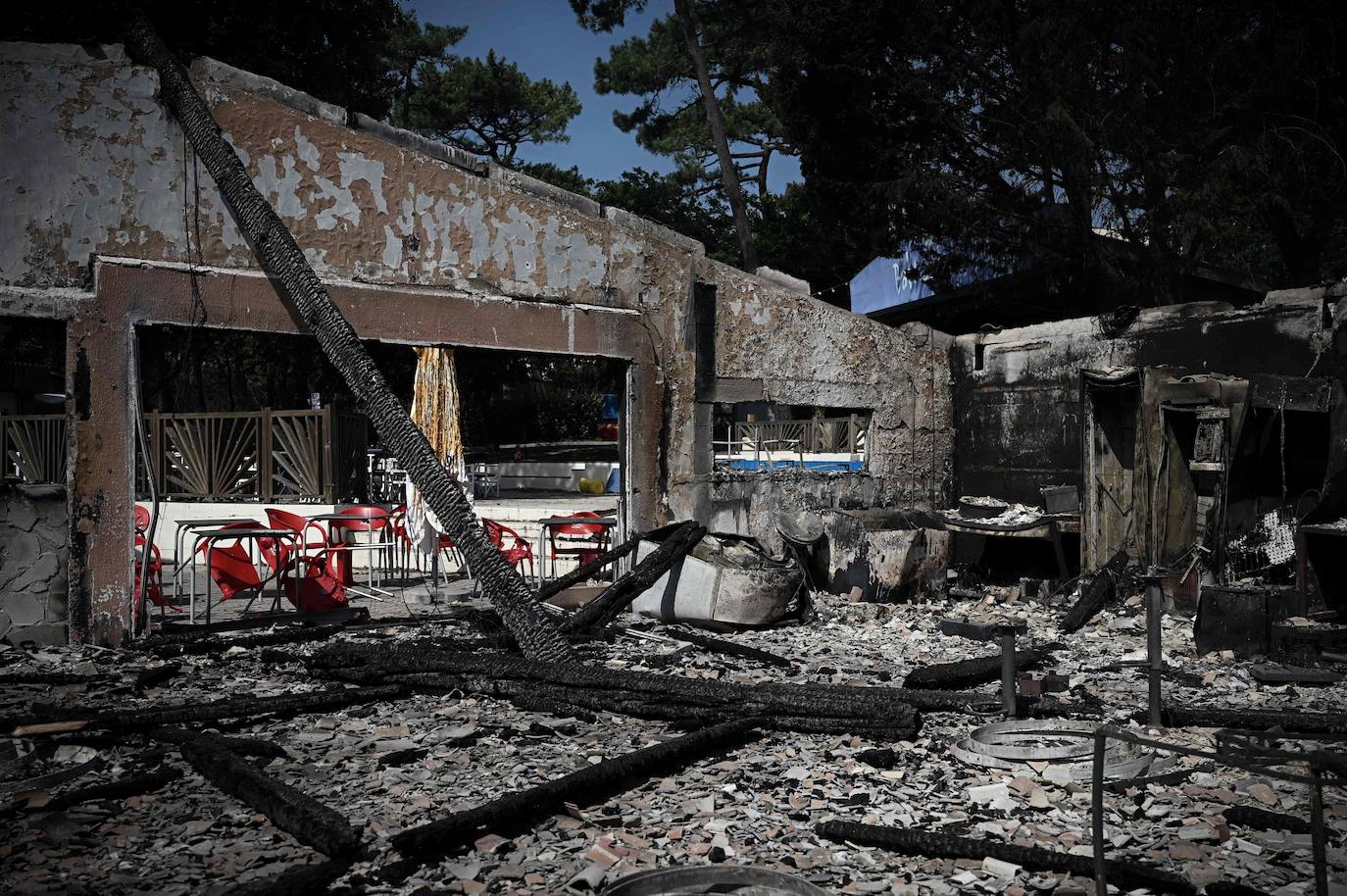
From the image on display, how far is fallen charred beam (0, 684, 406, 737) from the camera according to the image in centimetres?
503

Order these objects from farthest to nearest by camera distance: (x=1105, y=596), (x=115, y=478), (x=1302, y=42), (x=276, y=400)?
(x=276, y=400), (x=1302, y=42), (x=1105, y=596), (x=115, y=478)

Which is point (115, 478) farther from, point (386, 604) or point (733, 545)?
point (733, 545)

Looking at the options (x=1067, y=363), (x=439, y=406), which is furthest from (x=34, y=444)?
(x=1067, y=363)

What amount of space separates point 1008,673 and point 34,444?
16551 mm

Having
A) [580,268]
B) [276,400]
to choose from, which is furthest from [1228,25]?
[276,400]

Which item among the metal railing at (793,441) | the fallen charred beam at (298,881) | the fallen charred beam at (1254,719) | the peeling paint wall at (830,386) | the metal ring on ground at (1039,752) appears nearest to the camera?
the fallen charred beam at (298,881)

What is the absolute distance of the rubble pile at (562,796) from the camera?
358 cm

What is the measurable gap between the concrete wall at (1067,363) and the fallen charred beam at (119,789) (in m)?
9.12

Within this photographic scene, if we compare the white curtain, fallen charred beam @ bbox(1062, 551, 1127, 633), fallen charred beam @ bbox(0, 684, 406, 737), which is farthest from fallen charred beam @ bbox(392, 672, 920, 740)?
the white curtain

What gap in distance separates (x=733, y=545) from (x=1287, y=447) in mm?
5342

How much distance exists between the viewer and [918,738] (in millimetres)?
5285

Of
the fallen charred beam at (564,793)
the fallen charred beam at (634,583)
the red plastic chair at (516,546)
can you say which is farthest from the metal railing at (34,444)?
the fallen charred beam at (564,793)

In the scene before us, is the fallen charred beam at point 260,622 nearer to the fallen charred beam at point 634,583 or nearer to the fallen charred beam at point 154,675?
the fallen charred beam at point 154,675

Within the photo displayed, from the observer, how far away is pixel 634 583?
8188 mm
